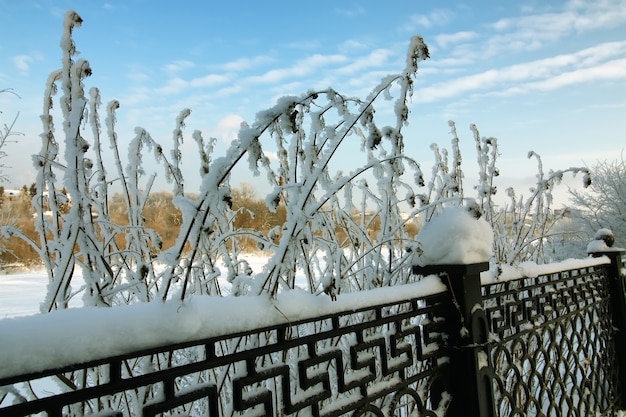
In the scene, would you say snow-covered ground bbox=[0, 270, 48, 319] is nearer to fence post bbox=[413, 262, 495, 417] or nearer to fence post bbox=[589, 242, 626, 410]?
fence post bbox=[413, 262, 495, 417]

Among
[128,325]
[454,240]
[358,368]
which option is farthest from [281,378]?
[454,240]

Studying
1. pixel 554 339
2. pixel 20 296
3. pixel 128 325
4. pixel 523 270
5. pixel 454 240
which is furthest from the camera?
pixel 20 296

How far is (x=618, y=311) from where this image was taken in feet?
10.6

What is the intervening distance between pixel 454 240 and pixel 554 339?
4.28 ft

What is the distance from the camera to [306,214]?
1074 mm

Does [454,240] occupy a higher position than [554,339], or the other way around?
[454,240]

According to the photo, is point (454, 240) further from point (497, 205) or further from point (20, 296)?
point (20, 296)

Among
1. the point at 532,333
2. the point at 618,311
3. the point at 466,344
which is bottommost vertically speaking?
the point at 618,311

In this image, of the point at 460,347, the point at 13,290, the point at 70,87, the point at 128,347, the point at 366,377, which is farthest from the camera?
the point at 13,290

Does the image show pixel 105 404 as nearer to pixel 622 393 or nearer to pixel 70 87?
pixel 70 87

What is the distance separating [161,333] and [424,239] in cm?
114

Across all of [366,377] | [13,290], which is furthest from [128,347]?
[13,290]

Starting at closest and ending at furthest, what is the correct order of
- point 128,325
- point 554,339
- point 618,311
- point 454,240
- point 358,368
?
point 128,325, point 358,368, point 454,240, point 554,339, point 618,311

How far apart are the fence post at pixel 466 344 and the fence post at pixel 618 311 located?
219 centimetres
